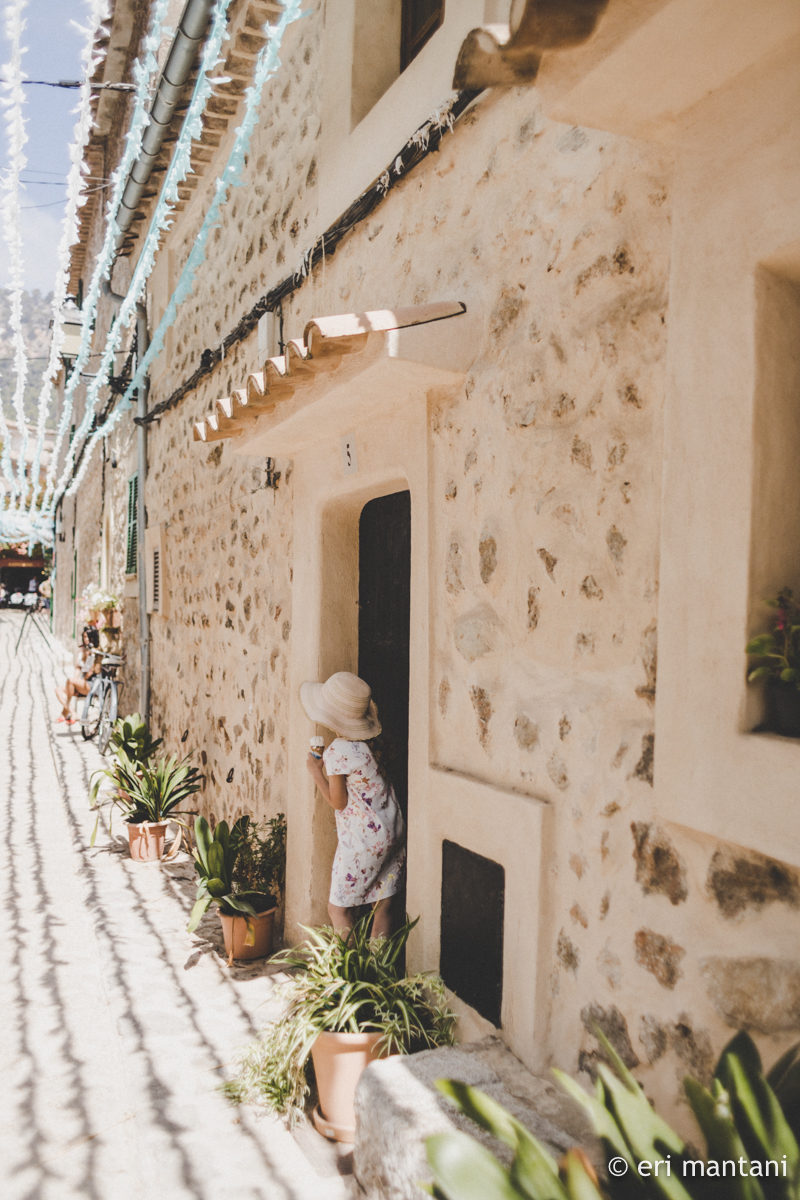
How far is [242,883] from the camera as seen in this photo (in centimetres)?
460

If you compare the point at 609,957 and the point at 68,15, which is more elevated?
the point at 68,15

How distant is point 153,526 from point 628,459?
663 cm

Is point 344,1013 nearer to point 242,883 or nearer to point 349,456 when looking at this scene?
point 242,883

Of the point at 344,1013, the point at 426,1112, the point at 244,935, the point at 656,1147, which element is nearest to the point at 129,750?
the point at 244,935

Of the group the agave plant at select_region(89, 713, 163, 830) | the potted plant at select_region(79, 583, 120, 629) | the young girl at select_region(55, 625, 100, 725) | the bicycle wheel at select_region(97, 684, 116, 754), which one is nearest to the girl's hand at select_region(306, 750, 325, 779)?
the agave plant at select_region(89, 713, 163, 830)

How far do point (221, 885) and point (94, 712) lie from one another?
7.07m

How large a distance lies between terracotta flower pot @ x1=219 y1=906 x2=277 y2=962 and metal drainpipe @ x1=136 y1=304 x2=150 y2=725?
453cm

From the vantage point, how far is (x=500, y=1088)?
7.05ft

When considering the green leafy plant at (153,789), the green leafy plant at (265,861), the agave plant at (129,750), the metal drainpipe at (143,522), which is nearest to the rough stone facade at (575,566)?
the green leafy plant at (265,861)

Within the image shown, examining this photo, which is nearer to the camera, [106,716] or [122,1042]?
[122,1042]

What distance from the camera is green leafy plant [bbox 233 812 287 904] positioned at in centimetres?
438

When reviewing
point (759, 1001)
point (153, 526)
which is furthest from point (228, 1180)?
point (153, 526)

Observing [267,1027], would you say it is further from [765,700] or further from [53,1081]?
[765,700]

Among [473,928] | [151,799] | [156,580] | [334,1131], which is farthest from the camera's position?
[156,580]
